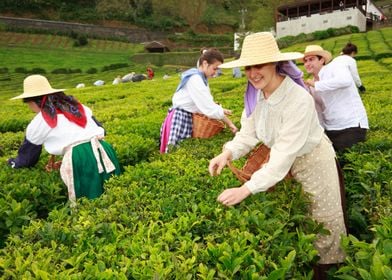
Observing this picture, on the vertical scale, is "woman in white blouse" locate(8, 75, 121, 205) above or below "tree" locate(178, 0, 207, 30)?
below

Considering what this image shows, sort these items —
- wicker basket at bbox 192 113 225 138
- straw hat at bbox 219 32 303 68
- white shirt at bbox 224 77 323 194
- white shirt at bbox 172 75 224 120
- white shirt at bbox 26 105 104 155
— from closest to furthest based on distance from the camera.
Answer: white shirt at bbox 224 77 323 194, straw hat at bbox 219 32 303 68, white shirt at bbox 26 105 104 155, white shirt at bbox 172 75 224 120, wicker basket at bbox 192 113 225 138

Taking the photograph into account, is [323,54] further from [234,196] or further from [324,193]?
[234,196]

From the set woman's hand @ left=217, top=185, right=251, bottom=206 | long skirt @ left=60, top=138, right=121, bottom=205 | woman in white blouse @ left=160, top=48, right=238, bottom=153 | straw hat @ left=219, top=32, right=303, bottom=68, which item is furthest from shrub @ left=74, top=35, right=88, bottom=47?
woman's hand @ left=217, top=185, right=251, bottom=206

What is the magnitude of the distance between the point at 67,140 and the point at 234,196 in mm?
2287

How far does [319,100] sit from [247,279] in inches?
122

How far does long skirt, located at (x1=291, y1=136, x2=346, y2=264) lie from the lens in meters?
3.18

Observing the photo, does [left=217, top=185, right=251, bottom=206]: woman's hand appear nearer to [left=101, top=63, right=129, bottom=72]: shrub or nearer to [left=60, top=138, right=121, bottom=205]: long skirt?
[left=60, top=138, right=121, bottom=205]: long skirt

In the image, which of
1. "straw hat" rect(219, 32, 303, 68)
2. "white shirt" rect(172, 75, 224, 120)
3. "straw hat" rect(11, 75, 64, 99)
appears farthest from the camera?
"white shirt" rect(172, 75, 224, 120)

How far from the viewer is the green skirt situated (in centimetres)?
441

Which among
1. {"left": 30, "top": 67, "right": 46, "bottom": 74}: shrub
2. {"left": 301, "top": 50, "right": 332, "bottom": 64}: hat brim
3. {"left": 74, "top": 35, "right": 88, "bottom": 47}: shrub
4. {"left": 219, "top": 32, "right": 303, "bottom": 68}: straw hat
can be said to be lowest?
{"left": 30, "top": 67, "right": 46, "bottom": 74}: shrub

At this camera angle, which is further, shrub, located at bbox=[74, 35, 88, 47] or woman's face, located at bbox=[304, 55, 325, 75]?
shrub, located at bbox=[74, 35, 88, 47]

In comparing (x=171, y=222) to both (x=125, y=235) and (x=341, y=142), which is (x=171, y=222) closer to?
(x=125, y=235)

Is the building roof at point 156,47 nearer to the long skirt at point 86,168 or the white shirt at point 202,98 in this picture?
the white shirt at point 202,98

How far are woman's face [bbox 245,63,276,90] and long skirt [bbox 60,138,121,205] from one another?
217 cm
